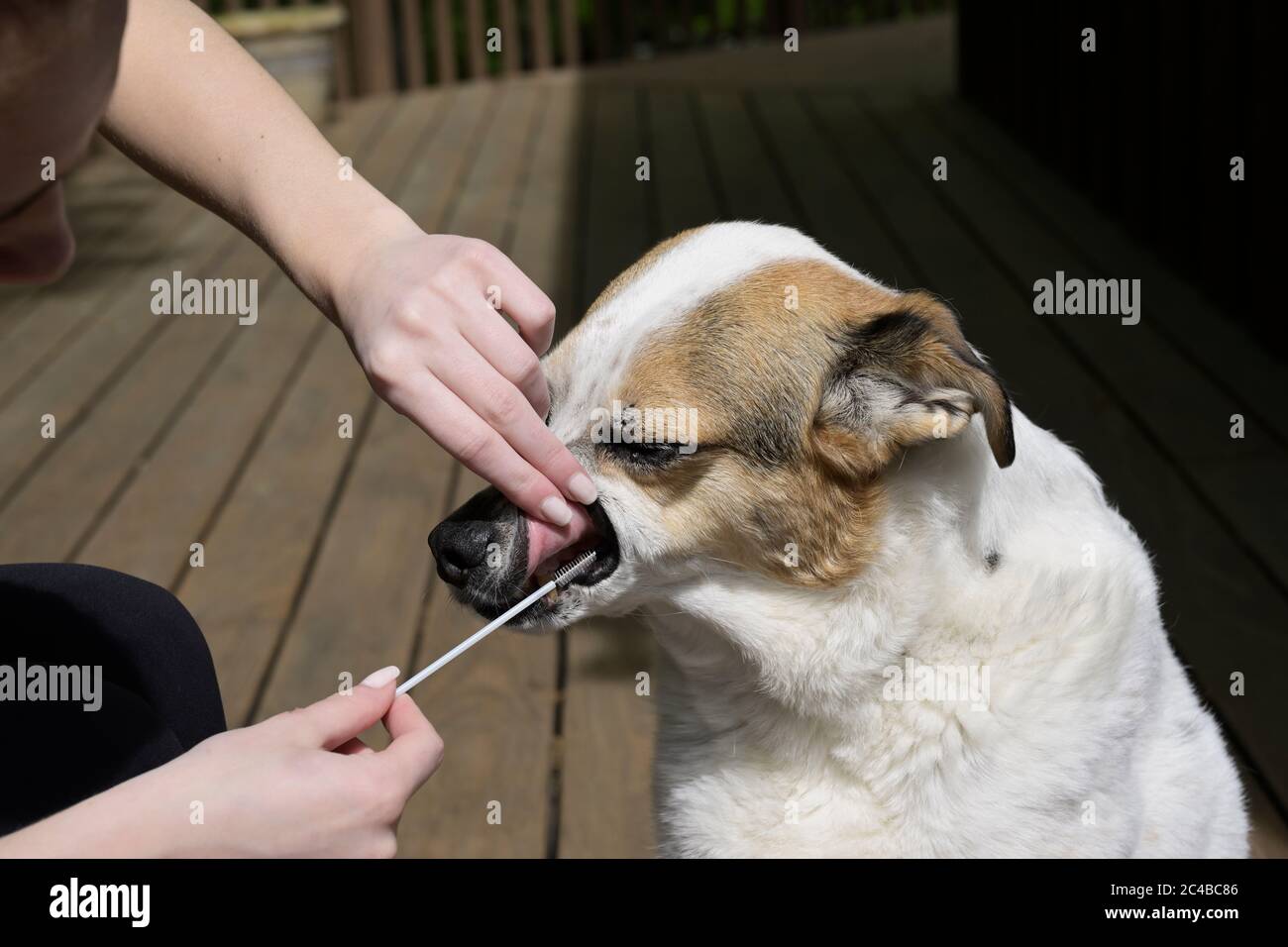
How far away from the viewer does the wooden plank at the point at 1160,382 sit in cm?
338

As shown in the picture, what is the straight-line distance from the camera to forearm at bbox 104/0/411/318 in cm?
151

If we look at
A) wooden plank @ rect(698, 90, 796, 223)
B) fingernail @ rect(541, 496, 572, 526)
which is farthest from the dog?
wooden plank @ rect(698, 90, 796, 223)

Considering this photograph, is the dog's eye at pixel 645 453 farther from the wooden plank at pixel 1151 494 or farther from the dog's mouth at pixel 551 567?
the wooden plank at pixel 1151 494

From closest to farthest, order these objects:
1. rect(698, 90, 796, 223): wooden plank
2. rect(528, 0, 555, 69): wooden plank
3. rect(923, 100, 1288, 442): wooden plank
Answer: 1. rect(923, 100, 1288, 442): wooden plank
2. rect(698, 90, 796, 223): wooden plank
3. rect(528, 0, 555, 69): wooden plank

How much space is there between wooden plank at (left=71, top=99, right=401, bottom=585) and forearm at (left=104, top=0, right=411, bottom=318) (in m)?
2.03

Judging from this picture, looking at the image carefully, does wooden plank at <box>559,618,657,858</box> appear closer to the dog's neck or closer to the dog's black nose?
the dog's neck

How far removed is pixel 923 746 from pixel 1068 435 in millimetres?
2227

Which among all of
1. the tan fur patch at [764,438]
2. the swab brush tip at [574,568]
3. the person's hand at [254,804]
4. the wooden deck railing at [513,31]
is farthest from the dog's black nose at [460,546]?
the wooden deck railing at [513,31]

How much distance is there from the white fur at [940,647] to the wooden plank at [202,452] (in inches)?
79.5

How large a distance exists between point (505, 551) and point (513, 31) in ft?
→ 27.4

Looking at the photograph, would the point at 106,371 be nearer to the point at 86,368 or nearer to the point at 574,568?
the point at 86,368

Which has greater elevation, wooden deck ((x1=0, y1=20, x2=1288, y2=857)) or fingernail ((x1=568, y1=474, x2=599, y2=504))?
fingernail ((x1=568, y1=474, x2=599, y2=504))
